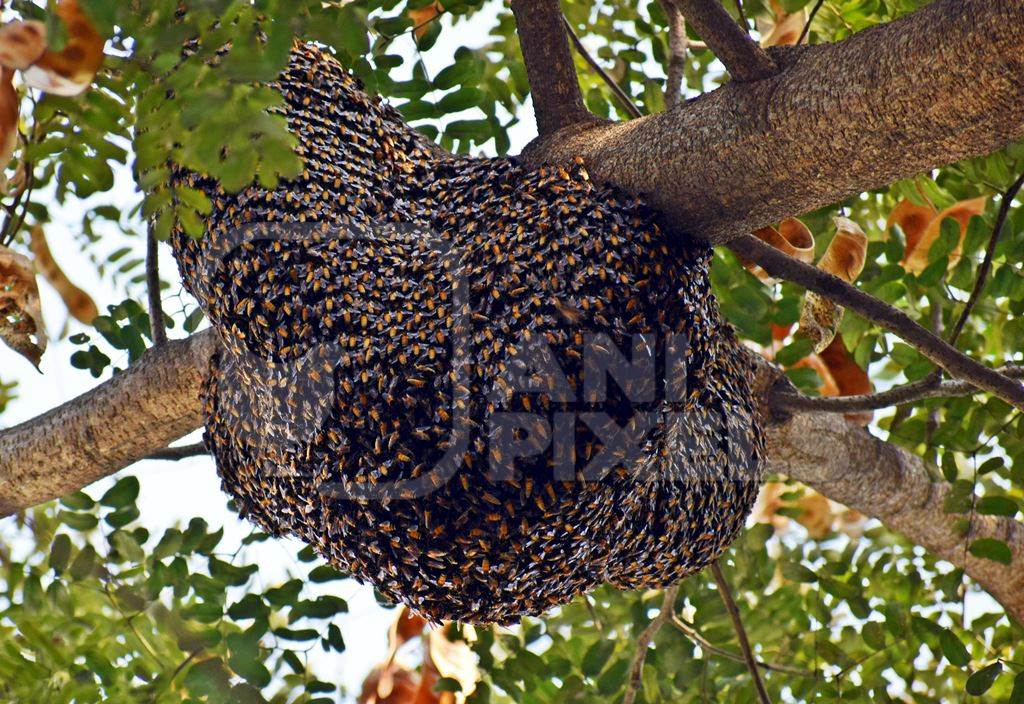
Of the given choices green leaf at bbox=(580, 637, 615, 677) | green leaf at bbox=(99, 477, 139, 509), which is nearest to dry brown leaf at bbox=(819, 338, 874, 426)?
green leaf at bbox=(580, 637, 615, 677)

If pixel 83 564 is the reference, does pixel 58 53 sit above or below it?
above

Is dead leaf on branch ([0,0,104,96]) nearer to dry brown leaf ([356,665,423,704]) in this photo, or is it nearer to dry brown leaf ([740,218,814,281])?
dry brown leaf ([740,218,814,281])


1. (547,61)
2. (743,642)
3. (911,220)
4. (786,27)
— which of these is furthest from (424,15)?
(743,642)

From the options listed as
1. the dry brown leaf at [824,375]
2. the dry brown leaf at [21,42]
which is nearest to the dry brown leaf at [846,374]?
the dry brown leaf at [824,375]

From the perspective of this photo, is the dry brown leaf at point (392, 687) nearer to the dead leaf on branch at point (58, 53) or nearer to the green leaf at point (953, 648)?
the green leaf at point (953, 648)

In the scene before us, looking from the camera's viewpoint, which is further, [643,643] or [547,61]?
[643,643]

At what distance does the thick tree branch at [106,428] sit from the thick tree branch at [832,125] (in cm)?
90

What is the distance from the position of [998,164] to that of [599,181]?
859mm

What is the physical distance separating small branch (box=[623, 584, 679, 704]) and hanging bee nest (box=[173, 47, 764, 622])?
0.57 meters

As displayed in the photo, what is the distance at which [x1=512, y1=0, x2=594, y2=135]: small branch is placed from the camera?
1.99m

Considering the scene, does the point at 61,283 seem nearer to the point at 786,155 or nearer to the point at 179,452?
the point at 179,452

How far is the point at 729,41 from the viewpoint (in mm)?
1503

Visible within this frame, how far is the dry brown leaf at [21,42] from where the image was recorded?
4.32 ft

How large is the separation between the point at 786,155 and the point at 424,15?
1.22 metres
